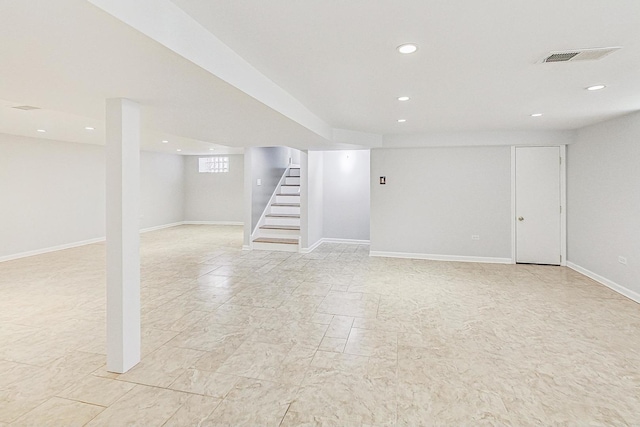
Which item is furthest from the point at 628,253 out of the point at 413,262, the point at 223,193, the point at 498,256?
the point at 223,193

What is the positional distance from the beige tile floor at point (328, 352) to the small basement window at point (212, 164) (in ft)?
22.7

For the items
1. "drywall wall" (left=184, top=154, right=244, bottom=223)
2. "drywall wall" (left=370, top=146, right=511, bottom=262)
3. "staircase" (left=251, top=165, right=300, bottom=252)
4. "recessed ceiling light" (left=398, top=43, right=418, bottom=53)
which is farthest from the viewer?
"drywall wall" (left=184, top=154, right=244, bottom=223)

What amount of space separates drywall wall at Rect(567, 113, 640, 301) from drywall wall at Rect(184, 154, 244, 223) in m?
9.14

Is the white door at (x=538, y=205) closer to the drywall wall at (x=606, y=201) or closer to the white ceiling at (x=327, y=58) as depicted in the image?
the drywall wall at (x=606, y=201)

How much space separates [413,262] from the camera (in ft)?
20.9

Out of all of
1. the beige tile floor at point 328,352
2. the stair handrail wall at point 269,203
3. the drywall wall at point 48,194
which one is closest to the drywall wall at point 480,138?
the beige tile floor at point 328,352

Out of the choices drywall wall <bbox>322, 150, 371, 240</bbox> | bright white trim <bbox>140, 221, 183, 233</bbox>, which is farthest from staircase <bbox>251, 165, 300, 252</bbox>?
bright white trim <bbox>140, 221, 183, 233</bbox>

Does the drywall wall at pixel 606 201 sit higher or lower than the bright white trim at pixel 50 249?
higher

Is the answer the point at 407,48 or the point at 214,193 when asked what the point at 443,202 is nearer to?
the point at 407,48

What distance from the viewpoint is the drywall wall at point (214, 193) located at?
38.2 ft

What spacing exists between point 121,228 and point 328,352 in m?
1.94

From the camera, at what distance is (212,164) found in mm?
11828

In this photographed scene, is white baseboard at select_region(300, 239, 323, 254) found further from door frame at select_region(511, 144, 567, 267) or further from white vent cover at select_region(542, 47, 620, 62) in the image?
white vent cover at select_region(542, 47, 620, 62)

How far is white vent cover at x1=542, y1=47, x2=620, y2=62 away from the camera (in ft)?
7.90
